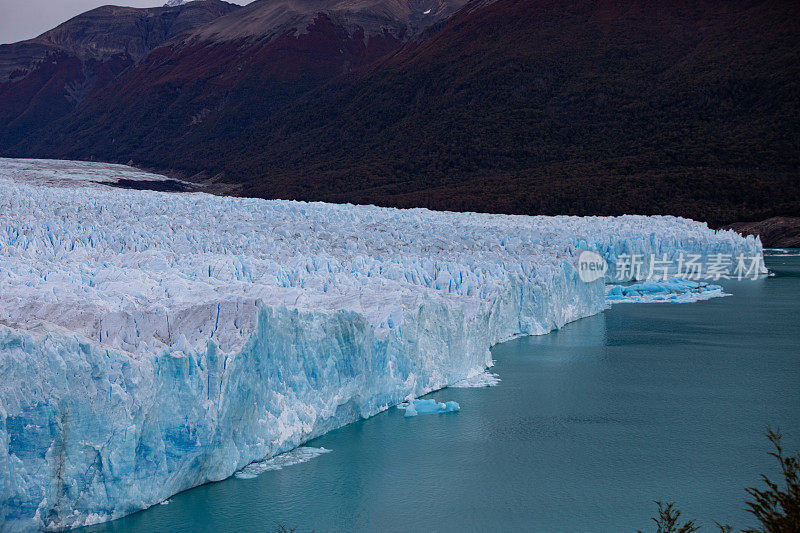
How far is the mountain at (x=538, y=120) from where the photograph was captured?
142 feet

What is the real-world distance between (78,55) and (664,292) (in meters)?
115

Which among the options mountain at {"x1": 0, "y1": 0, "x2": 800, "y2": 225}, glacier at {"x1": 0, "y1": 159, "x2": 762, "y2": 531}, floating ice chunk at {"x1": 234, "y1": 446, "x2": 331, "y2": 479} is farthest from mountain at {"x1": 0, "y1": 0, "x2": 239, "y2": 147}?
floating ice chunk at {"x1": 234, "y1": 446, "x2": 331, "y2": 479}

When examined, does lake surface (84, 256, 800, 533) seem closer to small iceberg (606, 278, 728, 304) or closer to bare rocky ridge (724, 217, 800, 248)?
small iceberg (606, 278, 728, 304)

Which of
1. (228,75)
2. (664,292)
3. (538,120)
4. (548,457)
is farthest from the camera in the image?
(228,75)

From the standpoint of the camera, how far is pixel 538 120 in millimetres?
54188

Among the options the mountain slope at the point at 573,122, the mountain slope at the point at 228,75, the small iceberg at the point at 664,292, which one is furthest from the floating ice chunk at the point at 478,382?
the mountain slope at the point at 228,75

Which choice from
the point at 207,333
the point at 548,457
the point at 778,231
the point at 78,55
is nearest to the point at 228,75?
the point at 78,55

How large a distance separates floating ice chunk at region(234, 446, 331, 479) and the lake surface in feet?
0.27

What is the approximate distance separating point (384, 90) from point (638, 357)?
5453cm

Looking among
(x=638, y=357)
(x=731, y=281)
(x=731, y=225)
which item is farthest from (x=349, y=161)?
(x=638, y=357)

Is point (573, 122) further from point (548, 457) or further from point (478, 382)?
point (548, 457)

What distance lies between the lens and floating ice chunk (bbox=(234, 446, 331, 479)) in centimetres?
812

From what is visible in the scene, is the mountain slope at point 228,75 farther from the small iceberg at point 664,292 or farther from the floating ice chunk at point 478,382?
the floating ice chunk at point 478,382

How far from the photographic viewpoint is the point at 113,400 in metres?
6.76
